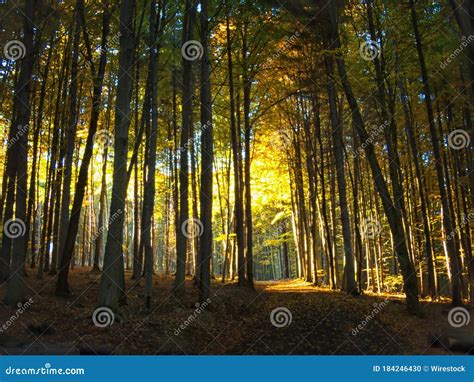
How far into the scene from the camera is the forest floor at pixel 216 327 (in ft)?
25.2

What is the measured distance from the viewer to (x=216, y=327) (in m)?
10.1

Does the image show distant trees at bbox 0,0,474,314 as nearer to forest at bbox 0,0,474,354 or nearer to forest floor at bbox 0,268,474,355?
forest at bbox 0,0,474,354

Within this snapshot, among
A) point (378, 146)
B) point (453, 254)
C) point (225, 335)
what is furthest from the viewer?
point (378, 146)

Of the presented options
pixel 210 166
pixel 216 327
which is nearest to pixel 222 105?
pixel 210 166

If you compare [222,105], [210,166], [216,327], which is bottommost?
[216,327]

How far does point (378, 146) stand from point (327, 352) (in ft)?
49.0

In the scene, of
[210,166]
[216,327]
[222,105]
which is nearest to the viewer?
[216,327]

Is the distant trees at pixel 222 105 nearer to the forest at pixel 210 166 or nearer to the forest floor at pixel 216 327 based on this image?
the forest at pixel 210 166

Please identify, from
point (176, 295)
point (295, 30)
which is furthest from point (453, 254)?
point (295, 30)

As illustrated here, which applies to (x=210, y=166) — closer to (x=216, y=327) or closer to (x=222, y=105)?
(x=216, y=327)

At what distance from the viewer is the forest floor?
769 centimetres

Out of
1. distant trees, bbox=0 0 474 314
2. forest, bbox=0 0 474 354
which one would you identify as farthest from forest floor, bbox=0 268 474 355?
distant trees, bbox=0 0 474 314

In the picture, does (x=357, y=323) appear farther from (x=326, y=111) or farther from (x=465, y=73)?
(x=326, y=111)

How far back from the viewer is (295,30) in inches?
592
